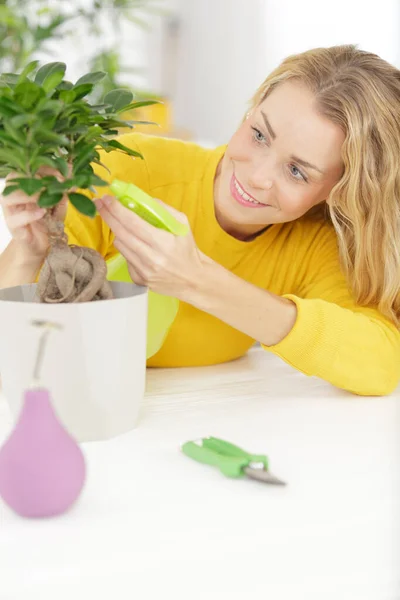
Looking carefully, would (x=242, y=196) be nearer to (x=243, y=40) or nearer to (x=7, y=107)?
(x=7, y=107)

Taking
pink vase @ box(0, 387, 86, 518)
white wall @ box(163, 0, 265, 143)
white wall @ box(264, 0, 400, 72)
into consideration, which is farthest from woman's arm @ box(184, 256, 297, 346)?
white wall @ box(163, 0, 265, 143)

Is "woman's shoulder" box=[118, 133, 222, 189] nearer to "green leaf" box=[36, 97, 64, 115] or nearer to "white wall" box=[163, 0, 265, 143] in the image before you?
"green leaf" box=[36, 97, 64, 115]

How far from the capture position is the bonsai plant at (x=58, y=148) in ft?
2.90

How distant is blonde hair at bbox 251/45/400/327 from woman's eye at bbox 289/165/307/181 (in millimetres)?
73

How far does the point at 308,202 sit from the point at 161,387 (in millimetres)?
404

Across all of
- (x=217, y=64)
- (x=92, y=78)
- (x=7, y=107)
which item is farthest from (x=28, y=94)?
(x=217, y=64)

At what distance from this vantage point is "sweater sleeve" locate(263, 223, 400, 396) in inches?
48.4

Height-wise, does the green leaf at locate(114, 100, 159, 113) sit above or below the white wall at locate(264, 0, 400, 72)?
below

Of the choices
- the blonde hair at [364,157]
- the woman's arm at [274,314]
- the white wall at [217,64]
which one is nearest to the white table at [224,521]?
the woman's arm at [274,314]

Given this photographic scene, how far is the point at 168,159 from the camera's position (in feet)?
4.83

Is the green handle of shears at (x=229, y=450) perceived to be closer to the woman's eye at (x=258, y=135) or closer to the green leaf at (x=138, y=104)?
the green leaf at (x=138, y=104)

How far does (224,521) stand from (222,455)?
0.43 ft

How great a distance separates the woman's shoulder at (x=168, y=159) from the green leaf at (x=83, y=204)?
0.54 m

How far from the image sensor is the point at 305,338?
1.23m
